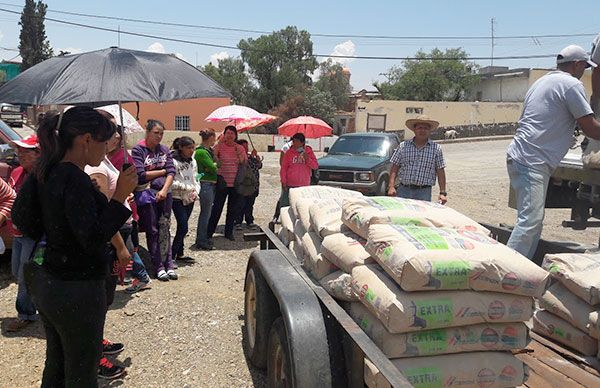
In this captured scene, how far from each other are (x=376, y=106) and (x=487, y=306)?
132 feet

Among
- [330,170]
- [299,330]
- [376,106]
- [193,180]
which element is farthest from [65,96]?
[376,106]

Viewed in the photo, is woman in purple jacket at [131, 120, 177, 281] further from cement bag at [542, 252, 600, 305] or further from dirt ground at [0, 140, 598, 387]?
cement bag at [542, 252, 600, 305]

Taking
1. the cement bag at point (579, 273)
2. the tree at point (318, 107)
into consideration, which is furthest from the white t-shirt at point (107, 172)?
the tree at point (318, 107)

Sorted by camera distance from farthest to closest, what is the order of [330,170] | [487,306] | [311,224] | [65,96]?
[330,170]
[65,96]
[311,224]
[487,306]

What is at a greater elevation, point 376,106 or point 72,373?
point 376,106

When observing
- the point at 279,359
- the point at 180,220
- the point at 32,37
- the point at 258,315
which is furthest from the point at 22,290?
the point at 32,37

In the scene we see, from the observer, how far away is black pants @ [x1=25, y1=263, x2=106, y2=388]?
2.49m

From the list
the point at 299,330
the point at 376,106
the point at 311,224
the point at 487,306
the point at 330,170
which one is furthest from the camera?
the point at 376,106

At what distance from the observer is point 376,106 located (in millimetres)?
41469

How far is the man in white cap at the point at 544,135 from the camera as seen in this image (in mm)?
3771

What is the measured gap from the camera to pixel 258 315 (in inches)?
140

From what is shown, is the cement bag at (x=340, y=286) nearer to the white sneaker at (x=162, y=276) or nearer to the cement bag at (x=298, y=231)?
the cement bag at (x=298, y=231)

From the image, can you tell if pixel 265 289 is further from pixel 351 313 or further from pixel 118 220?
pixel 118 220

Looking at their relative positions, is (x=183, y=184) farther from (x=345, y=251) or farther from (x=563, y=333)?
(x=563, y=333)
